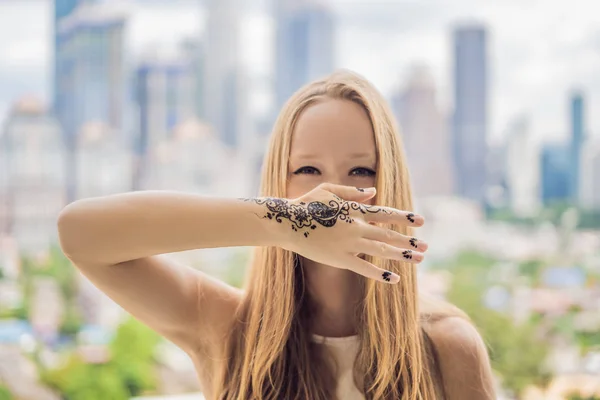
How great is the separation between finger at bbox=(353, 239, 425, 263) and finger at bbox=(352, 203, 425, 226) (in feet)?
0.11

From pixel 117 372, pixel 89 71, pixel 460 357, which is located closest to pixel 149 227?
pixel 460 357

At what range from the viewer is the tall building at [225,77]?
318 centimetres

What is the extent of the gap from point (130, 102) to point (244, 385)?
7.50 feet

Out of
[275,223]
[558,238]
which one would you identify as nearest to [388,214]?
[275,223]

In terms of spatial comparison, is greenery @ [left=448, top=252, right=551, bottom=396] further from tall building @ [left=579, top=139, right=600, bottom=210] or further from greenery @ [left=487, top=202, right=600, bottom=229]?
tall building @ [left=579, top=139, right=600, bottom=210]

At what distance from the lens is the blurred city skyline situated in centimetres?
325

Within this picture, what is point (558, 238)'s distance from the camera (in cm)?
323

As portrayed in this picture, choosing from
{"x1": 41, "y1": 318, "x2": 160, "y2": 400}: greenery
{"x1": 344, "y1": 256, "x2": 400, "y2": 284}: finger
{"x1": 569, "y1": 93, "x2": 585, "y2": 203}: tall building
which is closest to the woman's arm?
{"x1": 344, "y1": 256, "x2": 400, "y2": 284}: finger

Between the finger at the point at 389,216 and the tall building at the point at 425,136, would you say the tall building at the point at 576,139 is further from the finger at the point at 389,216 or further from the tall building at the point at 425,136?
the finger at the point at 389,216

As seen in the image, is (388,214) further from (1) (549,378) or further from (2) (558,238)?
(2) (558,238)

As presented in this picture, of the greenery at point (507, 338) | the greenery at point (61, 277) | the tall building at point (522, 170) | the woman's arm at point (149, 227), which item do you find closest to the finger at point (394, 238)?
the woman's arm at point (149, 227)

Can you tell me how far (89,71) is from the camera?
308 cm

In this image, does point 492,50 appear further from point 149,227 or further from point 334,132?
point 149,227

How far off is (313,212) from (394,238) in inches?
4.6
